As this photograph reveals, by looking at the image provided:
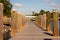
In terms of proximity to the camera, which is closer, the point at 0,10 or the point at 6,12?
the point at 0,10

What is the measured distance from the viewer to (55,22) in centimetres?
1755

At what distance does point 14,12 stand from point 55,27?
3247 millimetres

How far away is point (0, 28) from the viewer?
34.8 feet

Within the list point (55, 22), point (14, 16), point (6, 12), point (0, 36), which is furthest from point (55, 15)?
point (6, 12)

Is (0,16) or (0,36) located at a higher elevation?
(0,16)

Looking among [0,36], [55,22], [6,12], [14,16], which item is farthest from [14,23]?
[6,12]

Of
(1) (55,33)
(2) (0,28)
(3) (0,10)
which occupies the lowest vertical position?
(1) (55,33)

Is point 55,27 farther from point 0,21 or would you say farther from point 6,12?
point 6,12

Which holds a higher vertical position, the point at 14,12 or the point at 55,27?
the point at 14,12

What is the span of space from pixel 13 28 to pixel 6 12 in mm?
59361

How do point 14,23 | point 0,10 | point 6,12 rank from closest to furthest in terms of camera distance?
1. point 0,10
2. point 14,23
3. point 6,12

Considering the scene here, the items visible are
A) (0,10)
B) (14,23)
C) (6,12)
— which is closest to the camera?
(0,10)

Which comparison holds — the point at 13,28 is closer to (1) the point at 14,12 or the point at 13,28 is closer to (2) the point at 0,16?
(1) the point at 14,12

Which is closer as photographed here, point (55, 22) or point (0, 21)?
point (0, 21)
